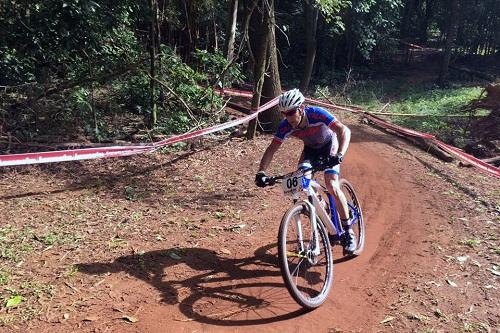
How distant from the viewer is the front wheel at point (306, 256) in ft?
13.4

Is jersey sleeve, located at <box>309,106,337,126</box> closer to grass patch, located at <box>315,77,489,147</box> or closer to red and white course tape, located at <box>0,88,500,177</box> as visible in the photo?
red and white course tape, located at <box>0,88,500,177</box>

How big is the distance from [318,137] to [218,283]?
192 centimetres

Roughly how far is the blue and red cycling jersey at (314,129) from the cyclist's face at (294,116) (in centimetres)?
11

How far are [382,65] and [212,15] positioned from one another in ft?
57.6

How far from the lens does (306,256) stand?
4.30 metres

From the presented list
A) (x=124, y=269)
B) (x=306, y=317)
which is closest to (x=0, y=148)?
(x=124, y=269)

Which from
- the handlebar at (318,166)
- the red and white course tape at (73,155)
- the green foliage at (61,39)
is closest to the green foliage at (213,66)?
the green foliage at (61,39)

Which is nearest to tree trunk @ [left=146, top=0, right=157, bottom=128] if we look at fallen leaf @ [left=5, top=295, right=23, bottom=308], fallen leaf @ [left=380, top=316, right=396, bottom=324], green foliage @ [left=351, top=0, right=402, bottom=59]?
fallen leaf @ [left=5, top=295, right=23, bottom=308]

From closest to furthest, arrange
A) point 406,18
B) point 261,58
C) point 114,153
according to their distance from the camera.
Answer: point 114,153 < point 261,58 < point 406,18

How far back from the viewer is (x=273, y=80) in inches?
407

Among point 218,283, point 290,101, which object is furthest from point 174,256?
point 290,101

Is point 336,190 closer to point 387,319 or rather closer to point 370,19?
point 387,319

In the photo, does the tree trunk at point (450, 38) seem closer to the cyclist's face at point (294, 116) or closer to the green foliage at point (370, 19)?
the green foliage at point (370, 19)

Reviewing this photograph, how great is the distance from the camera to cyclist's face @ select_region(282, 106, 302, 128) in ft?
14.8
